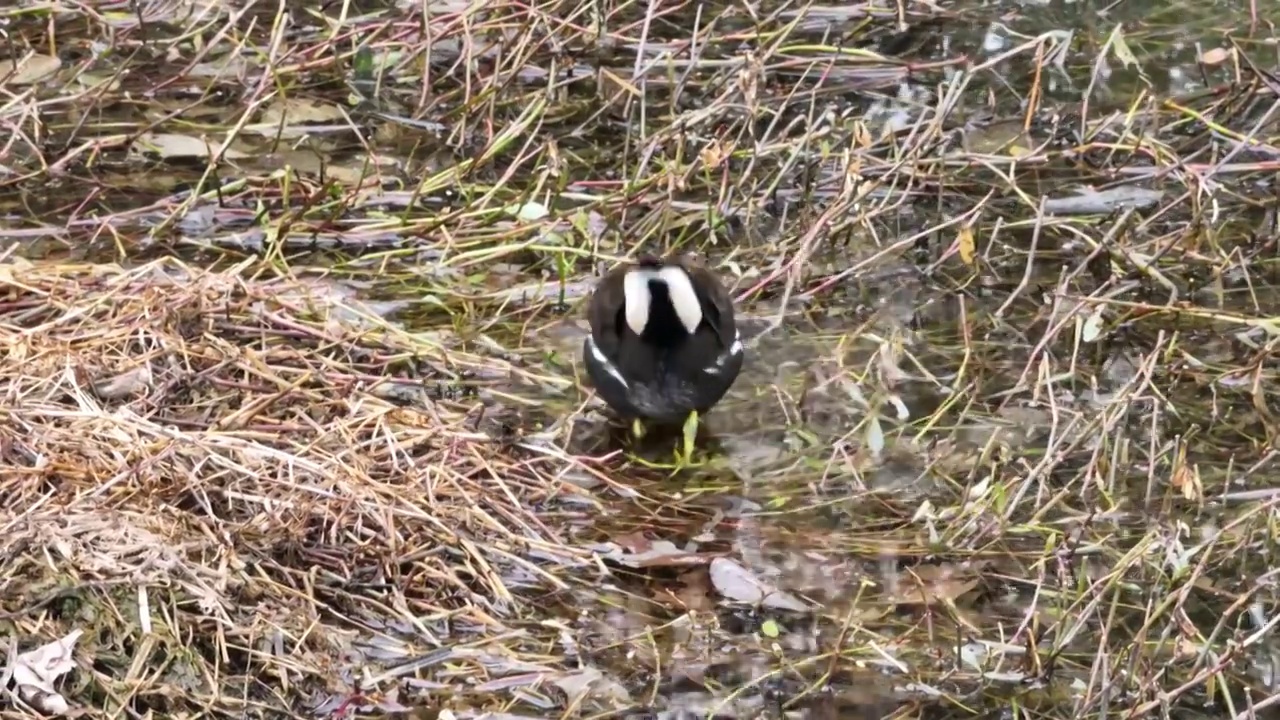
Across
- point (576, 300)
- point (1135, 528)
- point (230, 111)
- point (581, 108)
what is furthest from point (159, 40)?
point (1135, 528)

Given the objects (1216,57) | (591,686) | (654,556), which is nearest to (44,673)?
(591,686)

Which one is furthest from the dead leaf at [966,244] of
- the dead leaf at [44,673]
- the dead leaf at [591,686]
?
the dead leaf at [44,673]

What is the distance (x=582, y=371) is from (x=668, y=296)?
1.95 ft

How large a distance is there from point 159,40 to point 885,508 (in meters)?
4.50

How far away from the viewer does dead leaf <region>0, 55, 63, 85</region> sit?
715 centimetres

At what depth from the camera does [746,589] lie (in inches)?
A: 169

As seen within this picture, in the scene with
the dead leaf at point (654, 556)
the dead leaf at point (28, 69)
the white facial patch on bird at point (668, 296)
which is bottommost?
the dead leaf at point (28, 69)

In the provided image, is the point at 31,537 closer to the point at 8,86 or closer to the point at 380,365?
the point at 380,365

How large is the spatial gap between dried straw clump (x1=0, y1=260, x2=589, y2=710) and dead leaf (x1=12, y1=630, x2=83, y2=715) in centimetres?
7

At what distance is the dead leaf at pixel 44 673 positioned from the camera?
3.68 m

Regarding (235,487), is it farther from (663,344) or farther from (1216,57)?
(1216,57)

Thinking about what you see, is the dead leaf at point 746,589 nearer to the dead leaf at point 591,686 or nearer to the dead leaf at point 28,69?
the dead leaf at point 591,686

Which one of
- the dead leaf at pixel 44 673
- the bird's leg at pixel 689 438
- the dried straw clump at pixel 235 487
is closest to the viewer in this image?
the dead leaf at pixel 44 673

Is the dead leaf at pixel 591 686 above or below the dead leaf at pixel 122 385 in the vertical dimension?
below
